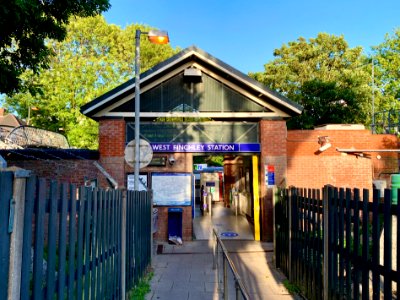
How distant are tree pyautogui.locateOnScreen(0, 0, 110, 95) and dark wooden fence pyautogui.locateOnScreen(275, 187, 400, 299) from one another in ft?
20.0

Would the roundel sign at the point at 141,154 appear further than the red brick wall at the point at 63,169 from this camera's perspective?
No

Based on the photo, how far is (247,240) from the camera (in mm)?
12297

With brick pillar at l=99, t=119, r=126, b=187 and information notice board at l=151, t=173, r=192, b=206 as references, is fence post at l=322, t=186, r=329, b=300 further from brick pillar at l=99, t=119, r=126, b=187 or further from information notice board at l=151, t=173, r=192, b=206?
brick pillar at l=99, t=119, r=126, b=187

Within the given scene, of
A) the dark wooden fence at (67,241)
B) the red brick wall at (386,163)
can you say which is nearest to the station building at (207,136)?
the red brick wall at (386,163)

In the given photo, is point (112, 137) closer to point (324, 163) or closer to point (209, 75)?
point (209, 75)

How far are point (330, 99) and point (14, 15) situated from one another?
19.9 m

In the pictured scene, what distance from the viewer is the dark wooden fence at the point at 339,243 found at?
12.3 ft

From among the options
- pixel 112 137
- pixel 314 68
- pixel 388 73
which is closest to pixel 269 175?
pixel 112 137

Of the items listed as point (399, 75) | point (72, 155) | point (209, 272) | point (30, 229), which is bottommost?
point (209, 272)

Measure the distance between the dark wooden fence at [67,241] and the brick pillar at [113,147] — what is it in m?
5.59

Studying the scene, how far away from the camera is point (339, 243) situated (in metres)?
4.96

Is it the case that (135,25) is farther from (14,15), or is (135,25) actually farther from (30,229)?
(30,229)

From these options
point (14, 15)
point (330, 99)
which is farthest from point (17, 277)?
point (330, 99)

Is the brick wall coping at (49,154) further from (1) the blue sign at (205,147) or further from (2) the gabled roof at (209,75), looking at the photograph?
(1) the blue sign at (205,147)
